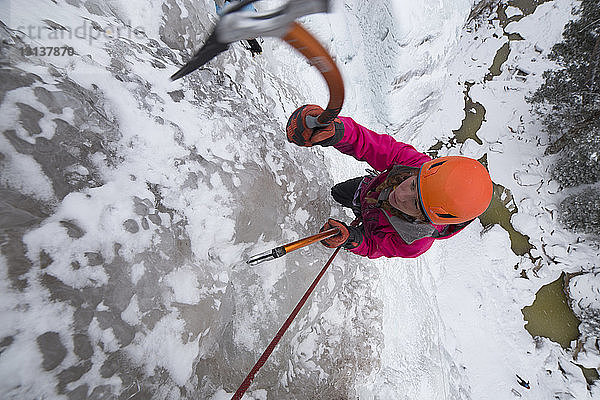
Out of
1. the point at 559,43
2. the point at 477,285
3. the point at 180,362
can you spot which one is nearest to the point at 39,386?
the point at 180,362

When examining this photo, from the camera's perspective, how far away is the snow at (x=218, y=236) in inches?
45.2

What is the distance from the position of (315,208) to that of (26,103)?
195 cm

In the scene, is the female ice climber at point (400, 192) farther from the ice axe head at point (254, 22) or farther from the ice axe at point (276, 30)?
the ice axe head at point (254, 22)

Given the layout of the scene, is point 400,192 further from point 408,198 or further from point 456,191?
point 456,191

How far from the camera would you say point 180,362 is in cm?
145

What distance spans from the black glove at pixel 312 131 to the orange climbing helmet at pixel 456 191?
69 centimetres

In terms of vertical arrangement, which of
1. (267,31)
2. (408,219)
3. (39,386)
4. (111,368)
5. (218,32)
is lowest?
(408,219)

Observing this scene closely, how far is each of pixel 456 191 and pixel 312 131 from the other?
95cm

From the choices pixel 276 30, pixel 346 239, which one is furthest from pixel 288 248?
pixel 276 30

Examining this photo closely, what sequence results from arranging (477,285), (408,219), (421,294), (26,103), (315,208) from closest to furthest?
(26,103)
(408,219)
(315,208)
(421,294)
(477,285)

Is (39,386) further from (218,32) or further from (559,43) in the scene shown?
(559,43)

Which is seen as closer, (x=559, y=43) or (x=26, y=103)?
(x=26, y=103)

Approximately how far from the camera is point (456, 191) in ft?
4.94

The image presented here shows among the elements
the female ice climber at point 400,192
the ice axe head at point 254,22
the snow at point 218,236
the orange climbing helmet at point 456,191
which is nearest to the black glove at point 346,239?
the female ice climber at point 400,192
